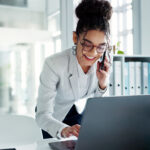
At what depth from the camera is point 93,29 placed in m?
1.31

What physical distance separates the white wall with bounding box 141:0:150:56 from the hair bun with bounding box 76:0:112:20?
5.53ft

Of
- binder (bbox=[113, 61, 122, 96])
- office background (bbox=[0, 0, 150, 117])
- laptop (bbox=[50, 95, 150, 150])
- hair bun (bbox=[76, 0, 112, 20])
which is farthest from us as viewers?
binder (bbox=[113, 61, 122, 96])

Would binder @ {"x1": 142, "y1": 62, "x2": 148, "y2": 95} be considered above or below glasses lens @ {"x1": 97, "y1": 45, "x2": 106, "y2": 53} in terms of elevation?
below

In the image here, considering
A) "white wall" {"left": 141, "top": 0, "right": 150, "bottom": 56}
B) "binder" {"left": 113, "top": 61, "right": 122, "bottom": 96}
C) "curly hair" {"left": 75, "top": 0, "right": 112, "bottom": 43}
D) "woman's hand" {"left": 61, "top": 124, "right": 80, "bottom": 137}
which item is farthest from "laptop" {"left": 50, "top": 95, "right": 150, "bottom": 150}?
"white wall" {"left": 141, "top": 0, "right": 150, "bottom": 56}

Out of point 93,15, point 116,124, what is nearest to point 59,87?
point 93,15

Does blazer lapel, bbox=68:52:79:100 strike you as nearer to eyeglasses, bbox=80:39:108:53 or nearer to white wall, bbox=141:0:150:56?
eyeglasses, bbox=80:39:108:53

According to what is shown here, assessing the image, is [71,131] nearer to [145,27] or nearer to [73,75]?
[73,75]

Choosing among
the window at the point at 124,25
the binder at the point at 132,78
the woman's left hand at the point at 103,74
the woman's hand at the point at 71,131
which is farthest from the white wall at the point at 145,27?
the woman's hand at the point at 71,131

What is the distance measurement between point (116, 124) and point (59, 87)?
29.0 inches

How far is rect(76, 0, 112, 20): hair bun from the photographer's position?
53.4 inches

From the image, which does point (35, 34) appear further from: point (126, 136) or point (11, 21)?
point (126, 136)

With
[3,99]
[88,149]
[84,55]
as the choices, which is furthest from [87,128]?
[3,99]

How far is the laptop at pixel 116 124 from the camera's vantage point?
74 cm

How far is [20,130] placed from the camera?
143 centimetres
